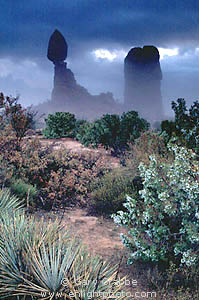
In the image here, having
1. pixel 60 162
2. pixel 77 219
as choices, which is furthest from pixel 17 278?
pixel 60 162

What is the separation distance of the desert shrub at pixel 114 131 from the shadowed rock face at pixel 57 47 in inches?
3403

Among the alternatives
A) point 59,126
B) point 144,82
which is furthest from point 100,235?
point 144,82

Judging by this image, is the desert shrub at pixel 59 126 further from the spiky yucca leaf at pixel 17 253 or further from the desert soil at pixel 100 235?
the spiky yucca leaf at pixel 17 253

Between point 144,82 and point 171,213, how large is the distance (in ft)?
380

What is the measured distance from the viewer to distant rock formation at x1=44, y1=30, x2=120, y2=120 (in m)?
110

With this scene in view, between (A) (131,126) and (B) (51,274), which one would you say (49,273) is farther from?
(A) (131,126)

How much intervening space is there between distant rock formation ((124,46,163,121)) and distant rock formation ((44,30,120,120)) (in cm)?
670

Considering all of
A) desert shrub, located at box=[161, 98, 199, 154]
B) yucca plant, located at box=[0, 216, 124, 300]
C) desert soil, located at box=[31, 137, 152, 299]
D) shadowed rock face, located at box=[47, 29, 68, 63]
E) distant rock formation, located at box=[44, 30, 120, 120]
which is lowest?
desert soil, located at box=[31, 137, 152, 299]

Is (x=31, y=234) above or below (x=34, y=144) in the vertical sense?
below

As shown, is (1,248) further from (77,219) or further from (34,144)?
(34,144)

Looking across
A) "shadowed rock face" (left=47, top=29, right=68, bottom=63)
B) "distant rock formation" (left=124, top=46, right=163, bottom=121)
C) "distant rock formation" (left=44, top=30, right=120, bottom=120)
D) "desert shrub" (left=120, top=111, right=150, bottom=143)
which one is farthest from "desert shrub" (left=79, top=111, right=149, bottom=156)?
"distant rock formation" (left=124, top=46, right=163, bottom=121)

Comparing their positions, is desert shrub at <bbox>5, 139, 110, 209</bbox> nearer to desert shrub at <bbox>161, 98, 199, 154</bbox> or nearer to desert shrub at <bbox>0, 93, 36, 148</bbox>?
desert shrub at <bbox>0, 93, 36, 148</bbox>

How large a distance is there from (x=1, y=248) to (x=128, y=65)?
115709 millimetres

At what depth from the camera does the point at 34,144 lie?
11297 millimetres
